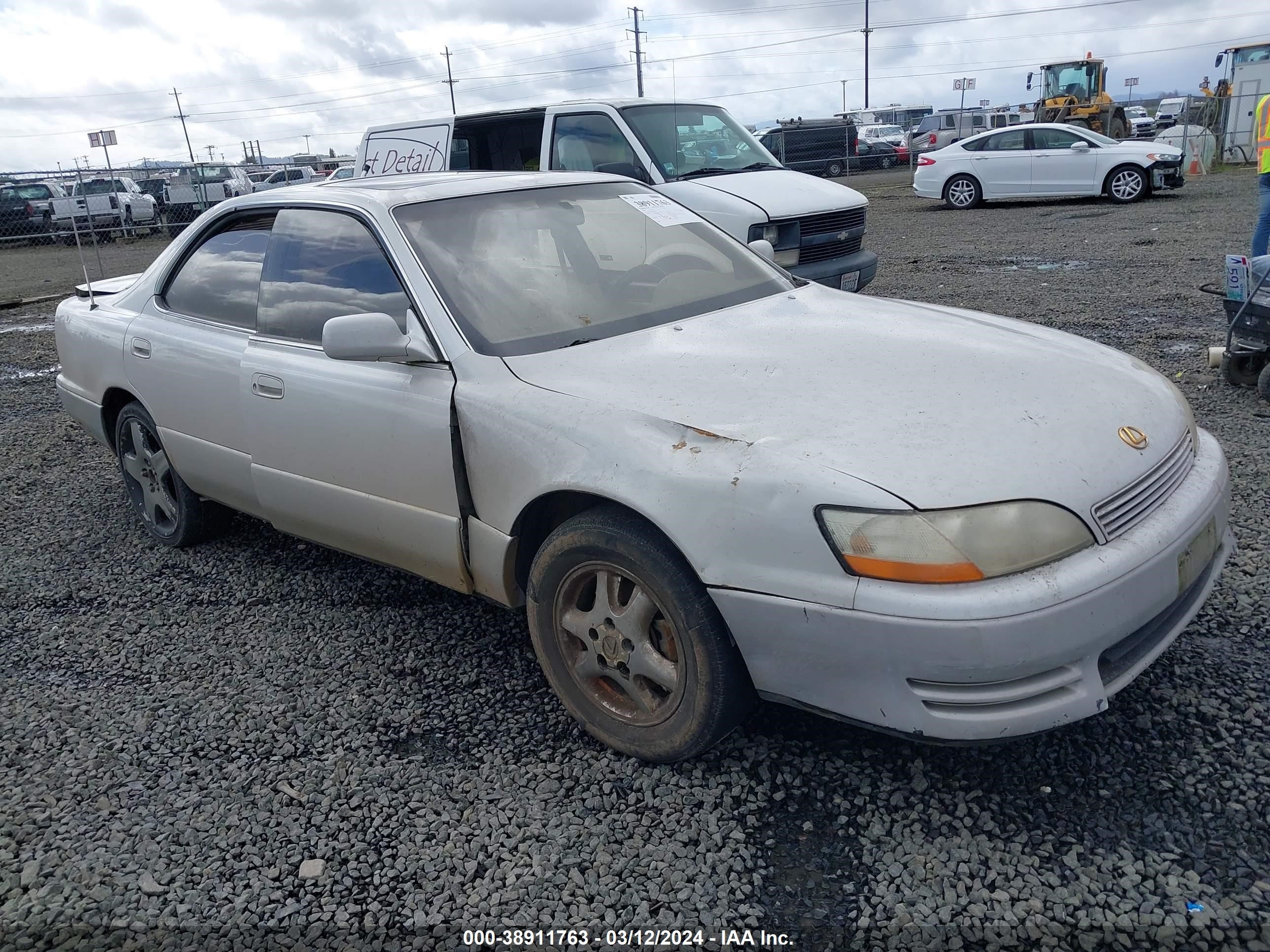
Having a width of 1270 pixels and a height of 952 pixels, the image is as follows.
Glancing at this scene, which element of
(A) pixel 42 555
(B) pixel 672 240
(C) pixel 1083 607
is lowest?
(A) pixel 42 555

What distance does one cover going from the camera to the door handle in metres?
3.48

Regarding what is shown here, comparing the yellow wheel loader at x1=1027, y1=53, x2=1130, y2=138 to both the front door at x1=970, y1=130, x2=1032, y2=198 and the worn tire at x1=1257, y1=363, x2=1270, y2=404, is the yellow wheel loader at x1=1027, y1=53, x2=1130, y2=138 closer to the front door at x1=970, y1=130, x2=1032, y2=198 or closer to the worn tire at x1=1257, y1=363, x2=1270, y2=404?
the front door at x1=970, y1=130, x2=1032, y2=198

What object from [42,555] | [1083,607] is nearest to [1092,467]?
[1083,607]

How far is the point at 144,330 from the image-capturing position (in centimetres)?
422

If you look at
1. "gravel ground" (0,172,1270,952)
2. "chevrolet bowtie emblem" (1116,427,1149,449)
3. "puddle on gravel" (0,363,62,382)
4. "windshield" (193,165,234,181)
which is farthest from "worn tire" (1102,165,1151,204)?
"windshield" (193,165,234,181)

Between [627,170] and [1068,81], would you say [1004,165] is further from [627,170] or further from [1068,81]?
[1068,81]

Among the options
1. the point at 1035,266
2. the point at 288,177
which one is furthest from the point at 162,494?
the point at 288,177

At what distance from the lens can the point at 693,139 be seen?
9.00 m

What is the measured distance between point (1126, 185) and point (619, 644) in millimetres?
17539

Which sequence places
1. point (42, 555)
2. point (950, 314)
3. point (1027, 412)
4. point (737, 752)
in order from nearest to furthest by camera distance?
point (1027, 412) < point (737, 752) < point (950, 314) < point (42, 555)

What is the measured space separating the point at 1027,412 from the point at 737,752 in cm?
120

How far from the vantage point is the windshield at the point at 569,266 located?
10.2 feet

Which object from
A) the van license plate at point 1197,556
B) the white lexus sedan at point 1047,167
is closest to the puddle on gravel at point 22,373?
the van license plate at point 1197,556

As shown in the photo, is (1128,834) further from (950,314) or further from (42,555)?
(42,555)
